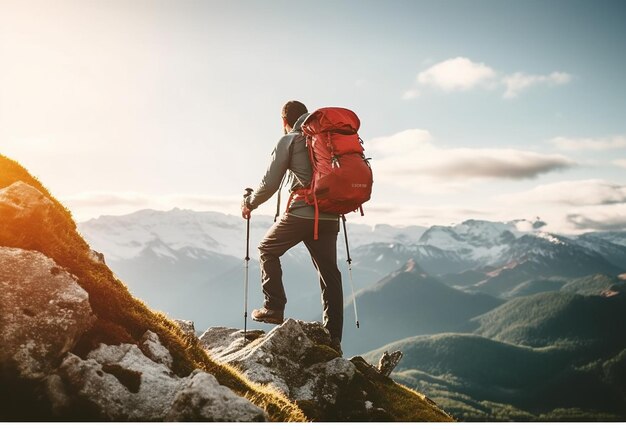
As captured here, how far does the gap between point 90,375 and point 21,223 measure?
3.31m

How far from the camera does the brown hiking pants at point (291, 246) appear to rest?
10422 millimetres

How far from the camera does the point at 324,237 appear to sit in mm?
10805

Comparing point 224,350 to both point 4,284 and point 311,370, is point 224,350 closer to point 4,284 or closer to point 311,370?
point 311,370

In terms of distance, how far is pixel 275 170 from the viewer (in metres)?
10.2

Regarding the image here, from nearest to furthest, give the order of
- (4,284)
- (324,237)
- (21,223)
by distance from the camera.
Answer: (4,284)
(21,223)
(324,237)

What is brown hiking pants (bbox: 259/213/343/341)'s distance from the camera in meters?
10.4

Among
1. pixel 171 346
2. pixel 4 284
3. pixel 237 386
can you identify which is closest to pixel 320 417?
pixel 237 386

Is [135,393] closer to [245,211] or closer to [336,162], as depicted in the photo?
[245,211]

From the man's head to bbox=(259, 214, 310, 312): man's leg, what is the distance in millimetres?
2302

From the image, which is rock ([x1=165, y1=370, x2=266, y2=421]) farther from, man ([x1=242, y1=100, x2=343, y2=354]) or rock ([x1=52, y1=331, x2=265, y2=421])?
man ([x1=242, y1=100, x2=343, y2=354])

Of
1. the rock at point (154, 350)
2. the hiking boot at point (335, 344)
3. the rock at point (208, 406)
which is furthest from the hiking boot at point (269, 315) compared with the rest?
the rock at point (208, 406)

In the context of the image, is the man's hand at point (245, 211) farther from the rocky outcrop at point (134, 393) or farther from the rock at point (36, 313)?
the rocky outcrop at point (134, 393)

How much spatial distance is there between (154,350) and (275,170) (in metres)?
4.41

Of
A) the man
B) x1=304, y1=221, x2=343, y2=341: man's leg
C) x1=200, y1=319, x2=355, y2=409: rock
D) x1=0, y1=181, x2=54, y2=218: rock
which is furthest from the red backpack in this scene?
x1=0, y1=181, x2=54, y2=218: rock
